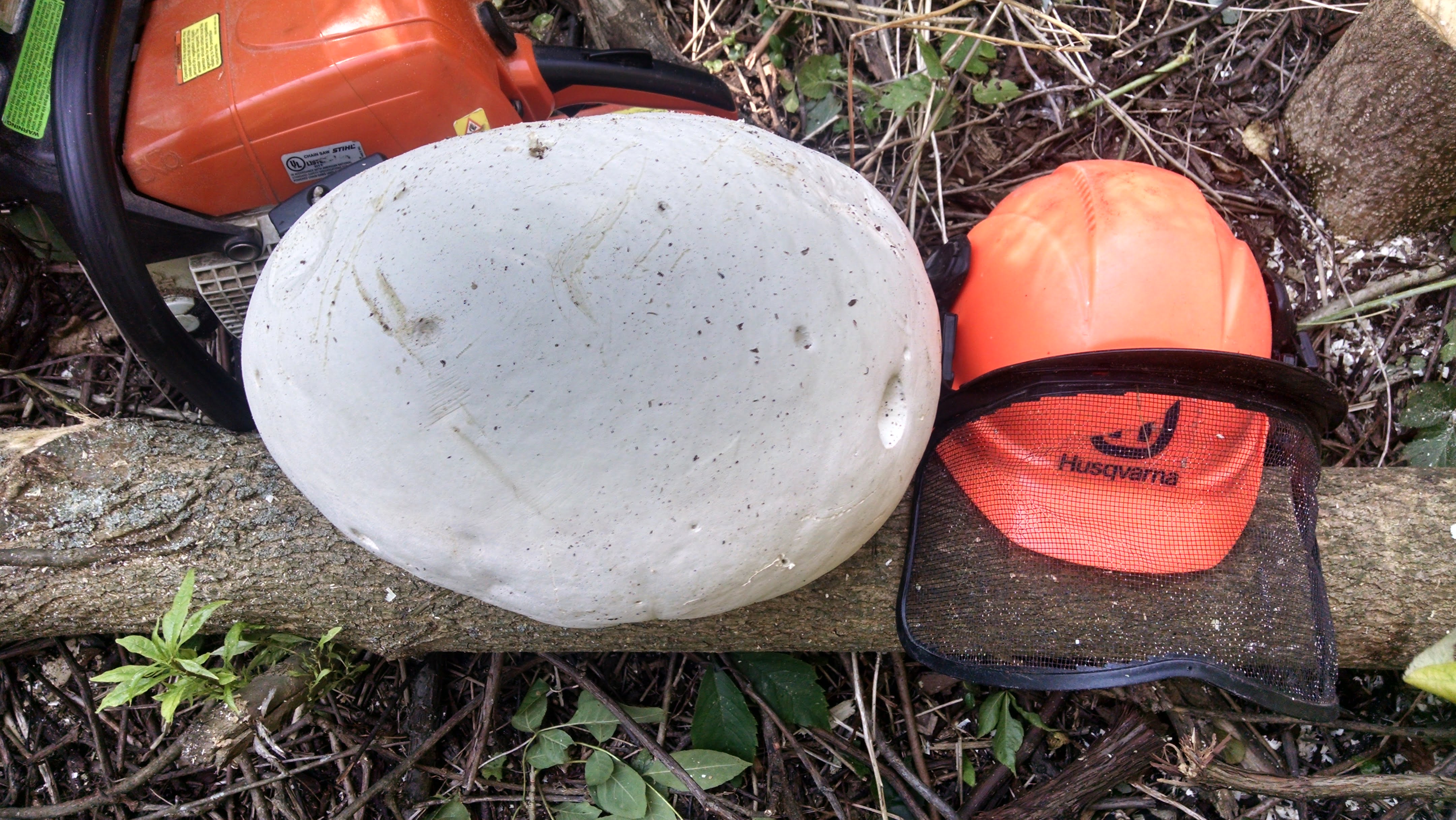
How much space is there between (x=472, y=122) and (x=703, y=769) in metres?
1.54

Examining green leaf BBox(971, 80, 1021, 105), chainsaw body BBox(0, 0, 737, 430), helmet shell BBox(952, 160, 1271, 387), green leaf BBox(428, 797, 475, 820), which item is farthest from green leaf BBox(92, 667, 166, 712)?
green leaf BBox(971, 80, 1021, 105)

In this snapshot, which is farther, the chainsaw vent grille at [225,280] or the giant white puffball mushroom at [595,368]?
the chainsaw vent grille at [225,280]

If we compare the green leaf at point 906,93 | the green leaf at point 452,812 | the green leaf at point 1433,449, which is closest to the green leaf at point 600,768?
the green leaf at point 452,812

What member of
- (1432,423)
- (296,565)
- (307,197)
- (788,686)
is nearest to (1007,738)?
(788,686)

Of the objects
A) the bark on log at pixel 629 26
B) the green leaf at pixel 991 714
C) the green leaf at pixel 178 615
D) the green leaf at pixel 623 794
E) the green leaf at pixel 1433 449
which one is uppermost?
the bark on log at pixel 629 26

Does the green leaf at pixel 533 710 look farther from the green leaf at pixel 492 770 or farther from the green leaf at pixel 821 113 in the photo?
the green leaf at pixel 821 113

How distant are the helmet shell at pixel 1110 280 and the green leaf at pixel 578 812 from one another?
1.32 meters

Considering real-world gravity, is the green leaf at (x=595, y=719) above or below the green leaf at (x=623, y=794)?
above

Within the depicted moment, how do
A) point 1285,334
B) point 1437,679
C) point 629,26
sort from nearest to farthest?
point 1437,679, point 1285,334, point 629,26

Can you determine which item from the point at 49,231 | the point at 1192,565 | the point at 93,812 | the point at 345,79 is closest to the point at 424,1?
the point at 345,79

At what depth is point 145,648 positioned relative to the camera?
1.43 metres

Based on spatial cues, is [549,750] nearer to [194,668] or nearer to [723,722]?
[723,722]

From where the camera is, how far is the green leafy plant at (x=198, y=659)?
4.61 ft

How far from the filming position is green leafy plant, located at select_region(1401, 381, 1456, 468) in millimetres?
1954
